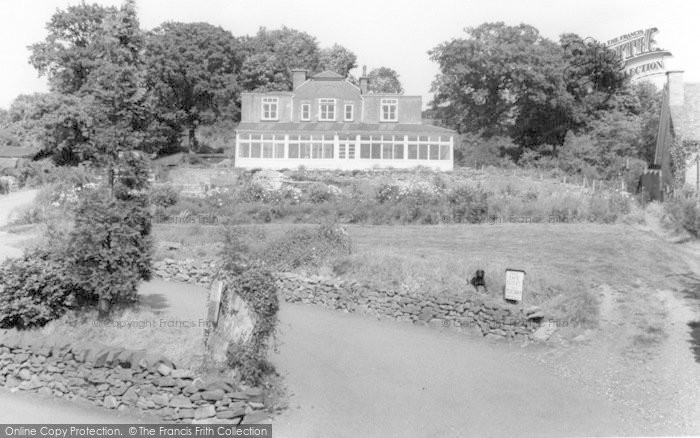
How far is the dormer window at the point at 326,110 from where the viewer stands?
53.9m

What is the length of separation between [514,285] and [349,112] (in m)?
39.0

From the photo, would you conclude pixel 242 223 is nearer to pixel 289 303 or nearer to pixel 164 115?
pixel 289 303

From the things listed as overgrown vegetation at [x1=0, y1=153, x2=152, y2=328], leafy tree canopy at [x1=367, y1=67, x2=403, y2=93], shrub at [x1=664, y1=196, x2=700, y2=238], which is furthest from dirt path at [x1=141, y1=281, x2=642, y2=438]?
leafy tree canopy at [x1=367, y1=67, x2=403, y2=93]

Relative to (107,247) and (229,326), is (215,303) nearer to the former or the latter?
(229,326)

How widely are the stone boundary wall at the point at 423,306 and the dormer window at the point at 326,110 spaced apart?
113 feet

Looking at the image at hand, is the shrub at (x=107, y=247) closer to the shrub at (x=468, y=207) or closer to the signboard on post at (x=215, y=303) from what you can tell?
the signboard on post at (x=215, y=303)

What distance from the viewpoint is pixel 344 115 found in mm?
54094

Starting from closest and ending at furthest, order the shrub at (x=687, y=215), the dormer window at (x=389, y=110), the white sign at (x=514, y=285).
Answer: the white sign at (x=514, y=285) < the shrub at (x=687, y=215) < the dormer window at (x=389, y=110)

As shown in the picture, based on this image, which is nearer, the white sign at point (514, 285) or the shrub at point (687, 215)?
the white sign at point (514, 285)

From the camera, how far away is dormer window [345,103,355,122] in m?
54.0

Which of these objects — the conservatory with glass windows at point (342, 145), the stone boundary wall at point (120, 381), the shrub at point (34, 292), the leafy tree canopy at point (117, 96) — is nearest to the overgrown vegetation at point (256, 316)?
the stone boundary wall at point (120, 381)

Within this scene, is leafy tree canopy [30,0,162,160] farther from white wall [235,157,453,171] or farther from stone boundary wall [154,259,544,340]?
white wall [235,157,453,171]

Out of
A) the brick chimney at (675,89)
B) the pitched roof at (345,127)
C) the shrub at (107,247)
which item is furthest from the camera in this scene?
the pitched roof at (345,127)

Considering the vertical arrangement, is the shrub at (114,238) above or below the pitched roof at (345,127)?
below
